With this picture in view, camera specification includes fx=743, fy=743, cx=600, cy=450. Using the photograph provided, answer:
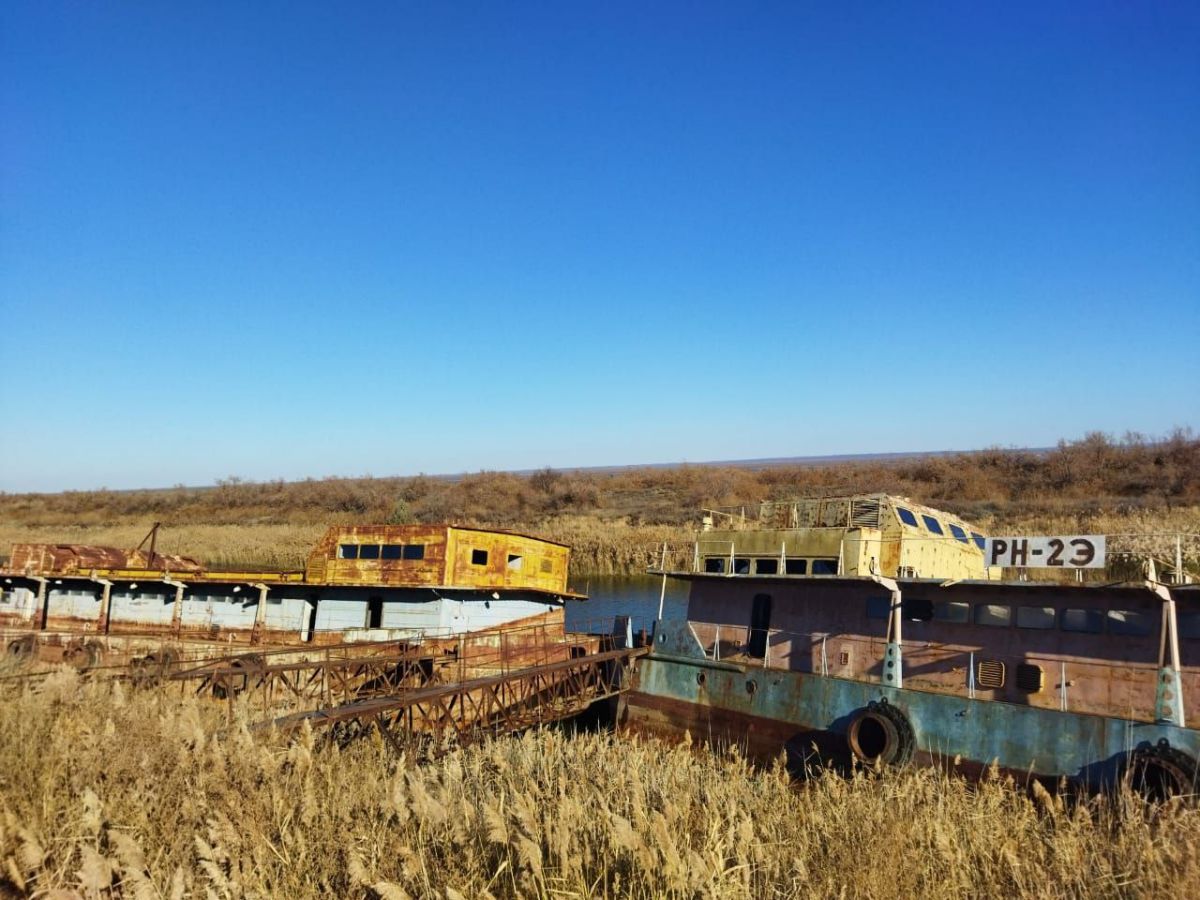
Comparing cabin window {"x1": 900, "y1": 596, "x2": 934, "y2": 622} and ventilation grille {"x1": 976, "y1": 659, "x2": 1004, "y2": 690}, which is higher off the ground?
cabin window {"x1": 900, "y1": 596, "x2": 934, "y2": 622}

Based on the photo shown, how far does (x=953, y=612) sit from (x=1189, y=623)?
4.30 meters

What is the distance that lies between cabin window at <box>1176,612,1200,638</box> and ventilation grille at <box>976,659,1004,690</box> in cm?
335

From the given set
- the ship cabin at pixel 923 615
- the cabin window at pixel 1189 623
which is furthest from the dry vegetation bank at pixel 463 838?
the cabin window at pixel 1189 623

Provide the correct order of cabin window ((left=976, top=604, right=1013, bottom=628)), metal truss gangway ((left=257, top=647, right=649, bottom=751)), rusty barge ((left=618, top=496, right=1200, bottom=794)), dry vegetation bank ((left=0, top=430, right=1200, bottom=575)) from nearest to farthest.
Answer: metal truss gangway ((left=257, top=647, right=649, bottom=751)) < rusty barge ((left=618, top=496, right=1200, bottom=794)) < cabin window ((left=976, top=604, right=1013, bottom=628)) < dry vegetation bank ((left=0, top=430, right=1200, bottom=575))

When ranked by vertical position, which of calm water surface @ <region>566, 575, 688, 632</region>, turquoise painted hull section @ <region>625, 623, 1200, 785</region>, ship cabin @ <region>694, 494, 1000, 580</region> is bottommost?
calm water surface @ <region>566, 575, 688, 632</region>

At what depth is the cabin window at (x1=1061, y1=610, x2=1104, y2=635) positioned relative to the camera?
50.2ft

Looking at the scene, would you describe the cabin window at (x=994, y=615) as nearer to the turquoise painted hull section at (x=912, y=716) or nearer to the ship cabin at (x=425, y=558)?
the turquoise painted hull section at (x=912, y=716)

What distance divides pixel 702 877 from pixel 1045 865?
11.4 feet

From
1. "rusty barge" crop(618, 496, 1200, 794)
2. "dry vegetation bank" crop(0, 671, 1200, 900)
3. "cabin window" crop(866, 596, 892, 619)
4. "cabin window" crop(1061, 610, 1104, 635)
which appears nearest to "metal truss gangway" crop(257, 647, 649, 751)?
"rusty barge" crop(618, 496, 1200, 794)

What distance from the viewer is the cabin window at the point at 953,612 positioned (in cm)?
1705

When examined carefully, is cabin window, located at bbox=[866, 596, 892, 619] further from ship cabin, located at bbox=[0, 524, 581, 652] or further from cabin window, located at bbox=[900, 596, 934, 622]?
ship cabin, located at bbox=[0, 524, 581, 652]

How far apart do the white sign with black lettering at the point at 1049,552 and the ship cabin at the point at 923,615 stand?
0.69 m

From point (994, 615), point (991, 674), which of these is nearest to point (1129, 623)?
point (994, 615)

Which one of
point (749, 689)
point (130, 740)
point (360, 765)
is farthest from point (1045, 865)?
point (749, 689)
